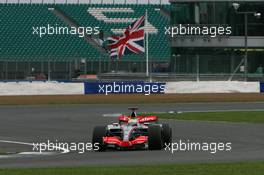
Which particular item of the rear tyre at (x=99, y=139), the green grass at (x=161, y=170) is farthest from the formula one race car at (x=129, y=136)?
the green grass at (x=161, y=170)

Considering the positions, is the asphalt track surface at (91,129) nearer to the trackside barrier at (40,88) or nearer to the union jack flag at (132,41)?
the trackside barrier at (40,88)

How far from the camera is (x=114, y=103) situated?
4512 cm

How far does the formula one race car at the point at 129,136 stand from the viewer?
768 inches

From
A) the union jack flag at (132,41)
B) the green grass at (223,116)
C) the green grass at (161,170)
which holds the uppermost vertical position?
the union jack flag at (132,41)

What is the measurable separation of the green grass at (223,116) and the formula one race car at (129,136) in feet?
36.8

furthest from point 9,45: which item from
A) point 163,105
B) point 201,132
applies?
point 201,132

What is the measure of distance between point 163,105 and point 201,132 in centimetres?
1734

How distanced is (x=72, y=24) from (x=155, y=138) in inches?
2304

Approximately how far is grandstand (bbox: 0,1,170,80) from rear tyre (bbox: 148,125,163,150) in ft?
161

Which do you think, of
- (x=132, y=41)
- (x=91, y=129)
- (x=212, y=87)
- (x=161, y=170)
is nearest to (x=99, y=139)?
(x=161, y=170)

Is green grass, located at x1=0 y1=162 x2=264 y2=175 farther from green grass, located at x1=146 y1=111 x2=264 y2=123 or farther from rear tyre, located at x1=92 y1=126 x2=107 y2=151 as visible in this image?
green grass, located at x1=146 y1=111 x2=264 y2=123

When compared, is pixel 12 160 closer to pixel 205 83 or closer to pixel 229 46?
pixel 205 83

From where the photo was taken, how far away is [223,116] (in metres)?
33.6

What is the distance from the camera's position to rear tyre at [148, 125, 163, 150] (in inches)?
763
